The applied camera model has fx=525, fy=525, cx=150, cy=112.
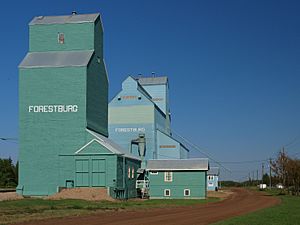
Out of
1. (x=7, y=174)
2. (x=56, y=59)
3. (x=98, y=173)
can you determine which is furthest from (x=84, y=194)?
(x=7, y=174)

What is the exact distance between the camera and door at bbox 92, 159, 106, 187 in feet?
179

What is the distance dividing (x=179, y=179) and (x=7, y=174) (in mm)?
52473

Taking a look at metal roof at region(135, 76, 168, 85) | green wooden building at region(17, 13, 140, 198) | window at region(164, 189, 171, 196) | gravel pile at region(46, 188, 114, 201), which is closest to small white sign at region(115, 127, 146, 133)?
metal roof at region(135, 76, 168, 85)

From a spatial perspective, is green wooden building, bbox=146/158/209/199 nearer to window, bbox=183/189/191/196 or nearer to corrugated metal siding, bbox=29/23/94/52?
window, bbox=183/189/191/196

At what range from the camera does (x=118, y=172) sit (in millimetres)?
55688

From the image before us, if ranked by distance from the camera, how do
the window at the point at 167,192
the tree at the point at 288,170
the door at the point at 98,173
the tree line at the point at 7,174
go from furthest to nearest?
the tree line at the point at 7,174, the tree at the point at 288,170, the window at the point at 167,192, the door at the point at 98,173

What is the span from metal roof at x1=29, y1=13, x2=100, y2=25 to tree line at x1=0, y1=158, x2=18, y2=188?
Result: 49.7 meters

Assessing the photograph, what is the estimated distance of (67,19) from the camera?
60.2m

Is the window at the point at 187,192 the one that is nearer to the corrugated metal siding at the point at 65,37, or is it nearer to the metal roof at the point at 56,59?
the metal roof at the point at 56,59

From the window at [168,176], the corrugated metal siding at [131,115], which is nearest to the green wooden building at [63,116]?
the window at [168,176]

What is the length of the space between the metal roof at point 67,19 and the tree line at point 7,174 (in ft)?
163

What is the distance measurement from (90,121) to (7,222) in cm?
3379

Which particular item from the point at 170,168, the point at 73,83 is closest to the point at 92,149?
the point at 73,83

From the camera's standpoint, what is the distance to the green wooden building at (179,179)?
61.4 metres
